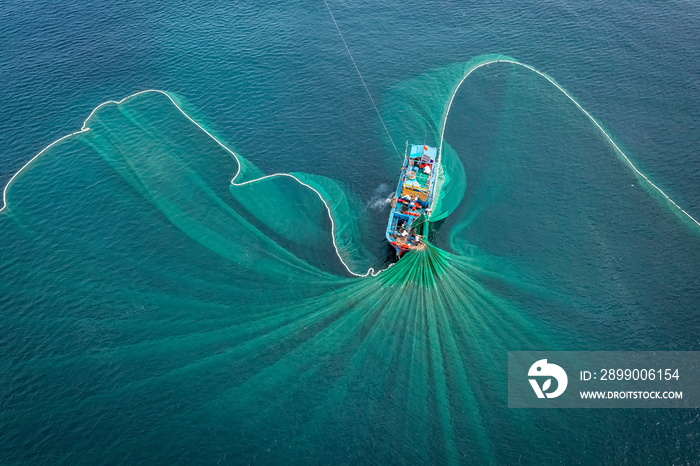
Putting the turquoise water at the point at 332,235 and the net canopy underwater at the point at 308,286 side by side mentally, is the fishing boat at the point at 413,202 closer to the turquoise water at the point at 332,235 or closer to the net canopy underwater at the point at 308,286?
the net canopy underwater at the point at 308,286

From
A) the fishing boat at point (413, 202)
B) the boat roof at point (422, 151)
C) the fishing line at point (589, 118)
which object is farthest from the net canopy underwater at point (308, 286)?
the boat roof at point (422, 151)

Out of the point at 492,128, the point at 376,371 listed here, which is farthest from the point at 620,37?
the point at 376,371

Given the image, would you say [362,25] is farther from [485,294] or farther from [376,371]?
[376,371]

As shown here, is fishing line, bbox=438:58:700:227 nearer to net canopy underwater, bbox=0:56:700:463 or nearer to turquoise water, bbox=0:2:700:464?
net canopy underwater, bbox=0:56:700:463

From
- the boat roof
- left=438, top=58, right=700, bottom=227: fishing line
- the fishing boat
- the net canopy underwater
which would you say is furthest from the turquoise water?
the boat roof

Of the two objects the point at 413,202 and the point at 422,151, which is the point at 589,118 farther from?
the point at 413,202

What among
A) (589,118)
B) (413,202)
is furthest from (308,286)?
(589,118)
